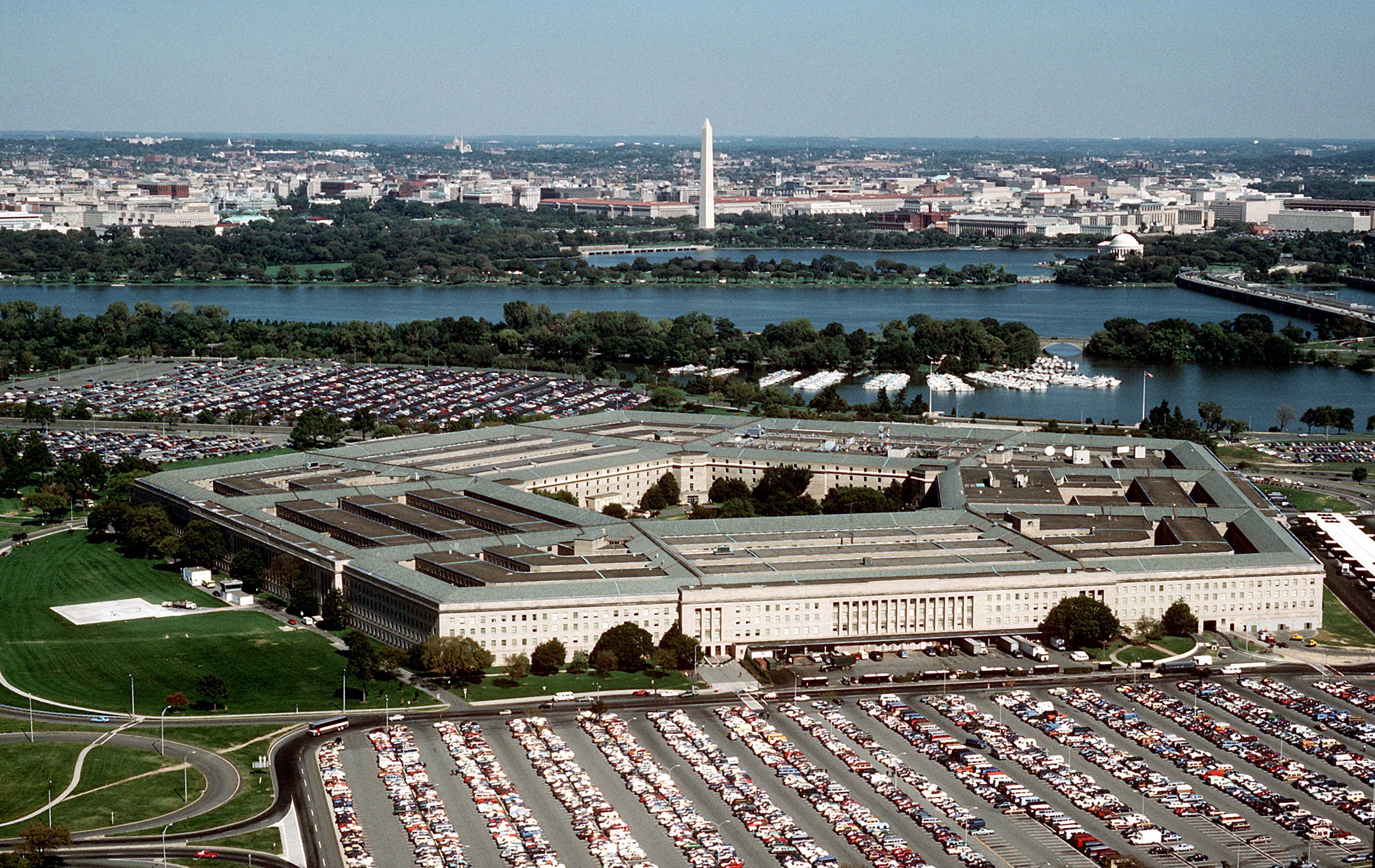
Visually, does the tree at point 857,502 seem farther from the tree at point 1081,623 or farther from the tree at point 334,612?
the tree at point 334,612

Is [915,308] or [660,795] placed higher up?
[660,795]

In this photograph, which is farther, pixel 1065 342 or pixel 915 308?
pixel 915 308

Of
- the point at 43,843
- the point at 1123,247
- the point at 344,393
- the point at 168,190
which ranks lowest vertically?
the point at 1123,247

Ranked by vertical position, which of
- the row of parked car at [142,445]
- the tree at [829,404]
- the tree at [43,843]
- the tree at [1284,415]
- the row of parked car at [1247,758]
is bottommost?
the tree at [1284,415]

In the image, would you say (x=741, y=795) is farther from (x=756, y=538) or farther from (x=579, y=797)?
(x=756, y=538)

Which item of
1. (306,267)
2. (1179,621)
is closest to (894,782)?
(1179,621)

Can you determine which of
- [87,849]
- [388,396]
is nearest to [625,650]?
[87,849]

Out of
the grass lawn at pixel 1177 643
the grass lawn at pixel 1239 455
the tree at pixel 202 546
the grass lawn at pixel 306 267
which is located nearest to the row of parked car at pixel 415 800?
the tree at pixel 202 546
